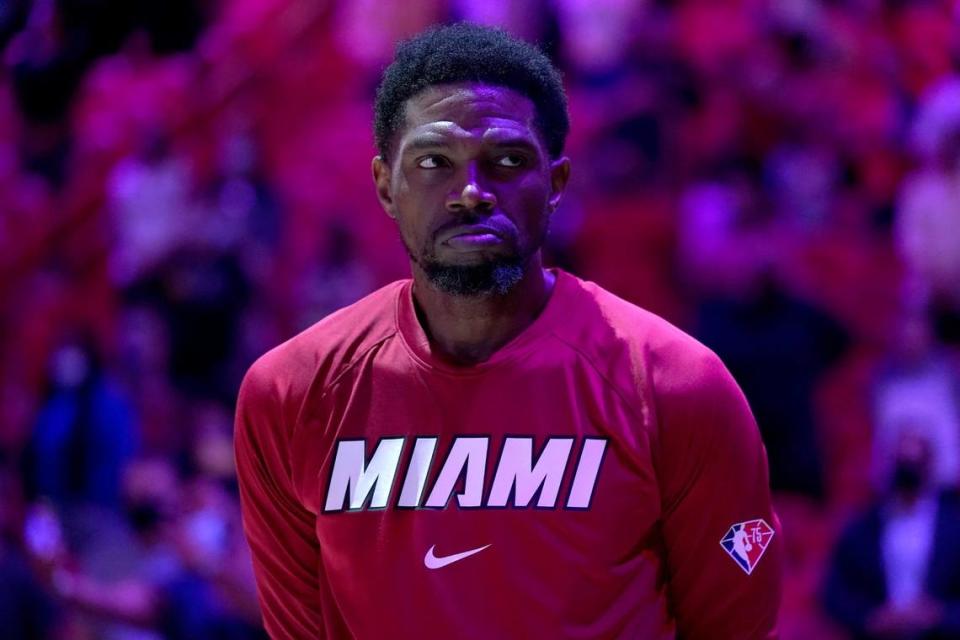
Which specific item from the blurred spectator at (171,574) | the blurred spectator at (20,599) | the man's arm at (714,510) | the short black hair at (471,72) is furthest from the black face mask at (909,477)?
the blurred spectator at (20,599)

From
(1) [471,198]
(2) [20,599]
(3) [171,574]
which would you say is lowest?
(2) [20,599]

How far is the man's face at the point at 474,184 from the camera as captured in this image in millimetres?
2160

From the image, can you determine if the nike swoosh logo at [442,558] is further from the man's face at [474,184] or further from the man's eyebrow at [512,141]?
the man's eyebrow at [512,141]

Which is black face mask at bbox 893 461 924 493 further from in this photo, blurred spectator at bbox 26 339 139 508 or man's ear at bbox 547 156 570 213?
blurred spectator at bbox 26 339 139 508

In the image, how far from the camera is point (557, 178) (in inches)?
91.4

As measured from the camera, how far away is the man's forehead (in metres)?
2.17

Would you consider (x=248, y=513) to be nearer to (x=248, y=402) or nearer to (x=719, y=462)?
(x=248, y=402)

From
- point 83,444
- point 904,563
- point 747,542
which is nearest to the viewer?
point 747,542

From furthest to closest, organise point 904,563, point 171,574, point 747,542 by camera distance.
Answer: point 171,574 < point 904,563 < point 747,542

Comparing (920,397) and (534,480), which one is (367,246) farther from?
(534,480)

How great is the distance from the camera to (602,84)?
6074mm

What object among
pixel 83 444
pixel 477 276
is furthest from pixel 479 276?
pixel 83 444

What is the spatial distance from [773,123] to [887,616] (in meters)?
2.08

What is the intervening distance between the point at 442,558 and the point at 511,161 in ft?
1.98
